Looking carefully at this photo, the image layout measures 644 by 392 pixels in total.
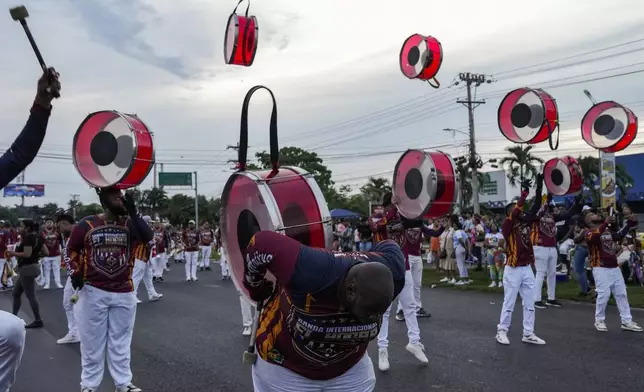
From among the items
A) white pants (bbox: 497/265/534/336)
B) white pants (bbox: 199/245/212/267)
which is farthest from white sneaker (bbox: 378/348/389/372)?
white pants (bbox: 199/245/212/267)

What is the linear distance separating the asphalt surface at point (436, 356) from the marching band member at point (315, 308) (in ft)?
11.4

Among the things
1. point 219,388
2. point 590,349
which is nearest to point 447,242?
point 590,349

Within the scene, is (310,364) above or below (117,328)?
above

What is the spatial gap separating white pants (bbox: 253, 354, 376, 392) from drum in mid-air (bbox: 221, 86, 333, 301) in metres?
0.40

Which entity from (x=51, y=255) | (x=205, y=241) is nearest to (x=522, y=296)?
(x=51, y=255)

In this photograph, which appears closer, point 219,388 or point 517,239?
point 219,388

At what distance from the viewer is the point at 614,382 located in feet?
20.7

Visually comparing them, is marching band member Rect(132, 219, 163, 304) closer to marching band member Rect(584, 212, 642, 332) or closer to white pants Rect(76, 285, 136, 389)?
white pants Rect(76, 285, 136, 389)

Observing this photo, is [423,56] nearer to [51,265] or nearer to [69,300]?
[69,300]

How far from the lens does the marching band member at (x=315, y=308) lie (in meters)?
2.55

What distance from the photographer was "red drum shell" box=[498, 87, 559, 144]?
8.11 meters

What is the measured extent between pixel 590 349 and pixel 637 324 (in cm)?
226

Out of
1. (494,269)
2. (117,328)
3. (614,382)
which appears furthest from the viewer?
(494,269)

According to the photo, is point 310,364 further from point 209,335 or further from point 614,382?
point 209,335
